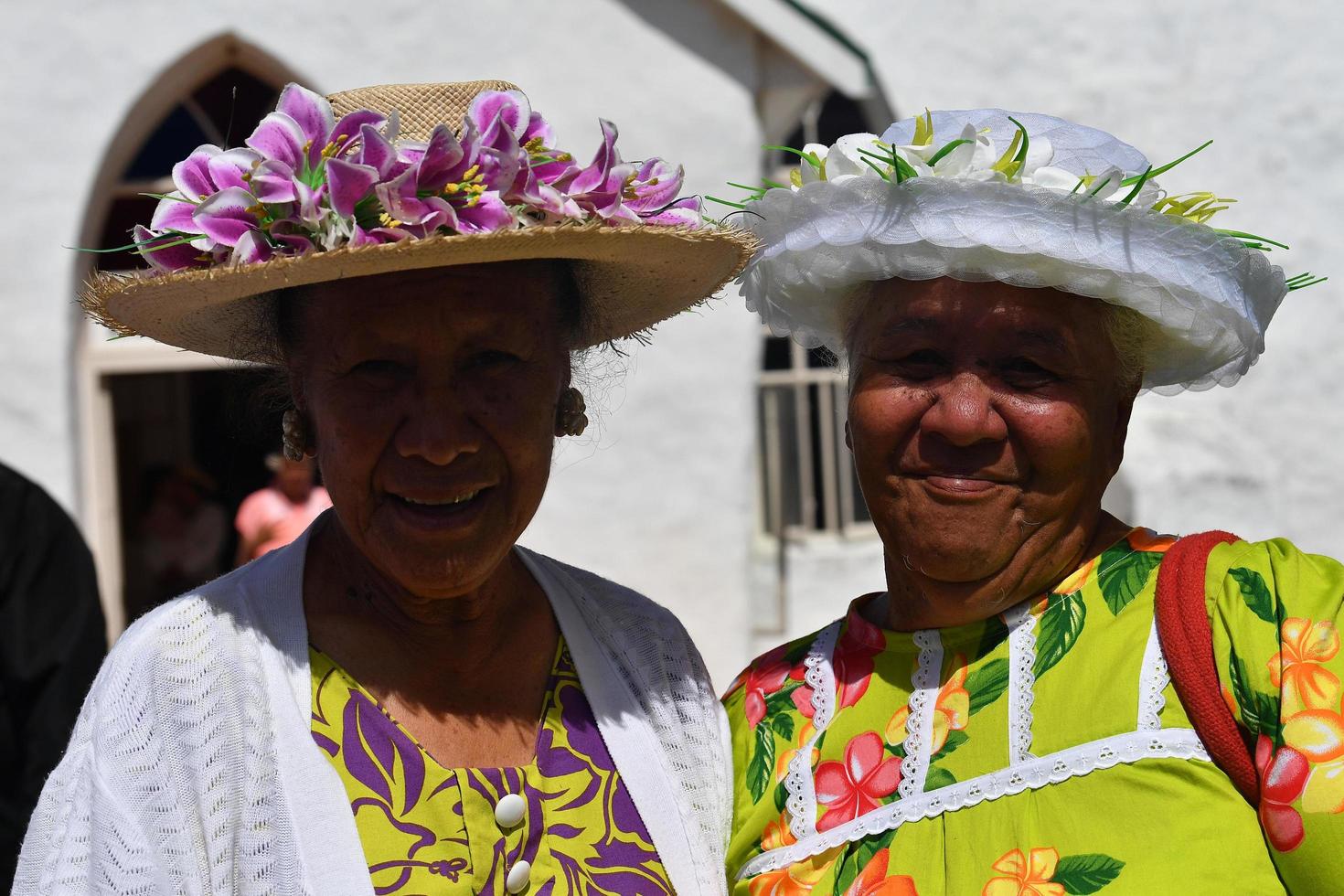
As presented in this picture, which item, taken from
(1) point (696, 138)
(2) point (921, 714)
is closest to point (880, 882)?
(2) point (921, 714)

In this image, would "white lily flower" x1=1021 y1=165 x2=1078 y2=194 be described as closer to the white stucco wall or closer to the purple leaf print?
the purple leaf print

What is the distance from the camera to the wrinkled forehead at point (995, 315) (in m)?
2.37

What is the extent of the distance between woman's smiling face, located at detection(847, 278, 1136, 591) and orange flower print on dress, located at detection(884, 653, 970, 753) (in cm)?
17

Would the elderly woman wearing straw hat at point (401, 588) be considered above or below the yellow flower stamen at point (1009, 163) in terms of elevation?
below

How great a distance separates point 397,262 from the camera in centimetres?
209

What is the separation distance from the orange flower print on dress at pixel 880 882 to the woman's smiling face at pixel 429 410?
0.77 meters

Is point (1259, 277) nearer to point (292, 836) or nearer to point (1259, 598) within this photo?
point (1259, 598)

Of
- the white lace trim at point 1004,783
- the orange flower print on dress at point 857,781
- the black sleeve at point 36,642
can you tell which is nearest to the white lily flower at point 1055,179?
the white lace trim at point 1004,783

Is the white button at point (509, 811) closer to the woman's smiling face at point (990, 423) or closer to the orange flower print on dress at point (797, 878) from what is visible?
the orange flower print on dress at point (797, 878)

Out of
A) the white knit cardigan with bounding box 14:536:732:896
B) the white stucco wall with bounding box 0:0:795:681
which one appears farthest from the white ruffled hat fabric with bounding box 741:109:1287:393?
the white stucco wall with bounding box 0:0:795:681

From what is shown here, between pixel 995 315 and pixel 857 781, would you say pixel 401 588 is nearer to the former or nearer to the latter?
pixel 857 781

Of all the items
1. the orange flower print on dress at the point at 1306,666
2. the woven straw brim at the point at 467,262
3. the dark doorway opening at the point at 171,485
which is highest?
the woven straw brim at the point at 467,262

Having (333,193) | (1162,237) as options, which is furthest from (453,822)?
(1162,237)

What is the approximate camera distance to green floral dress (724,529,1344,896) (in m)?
2.05
